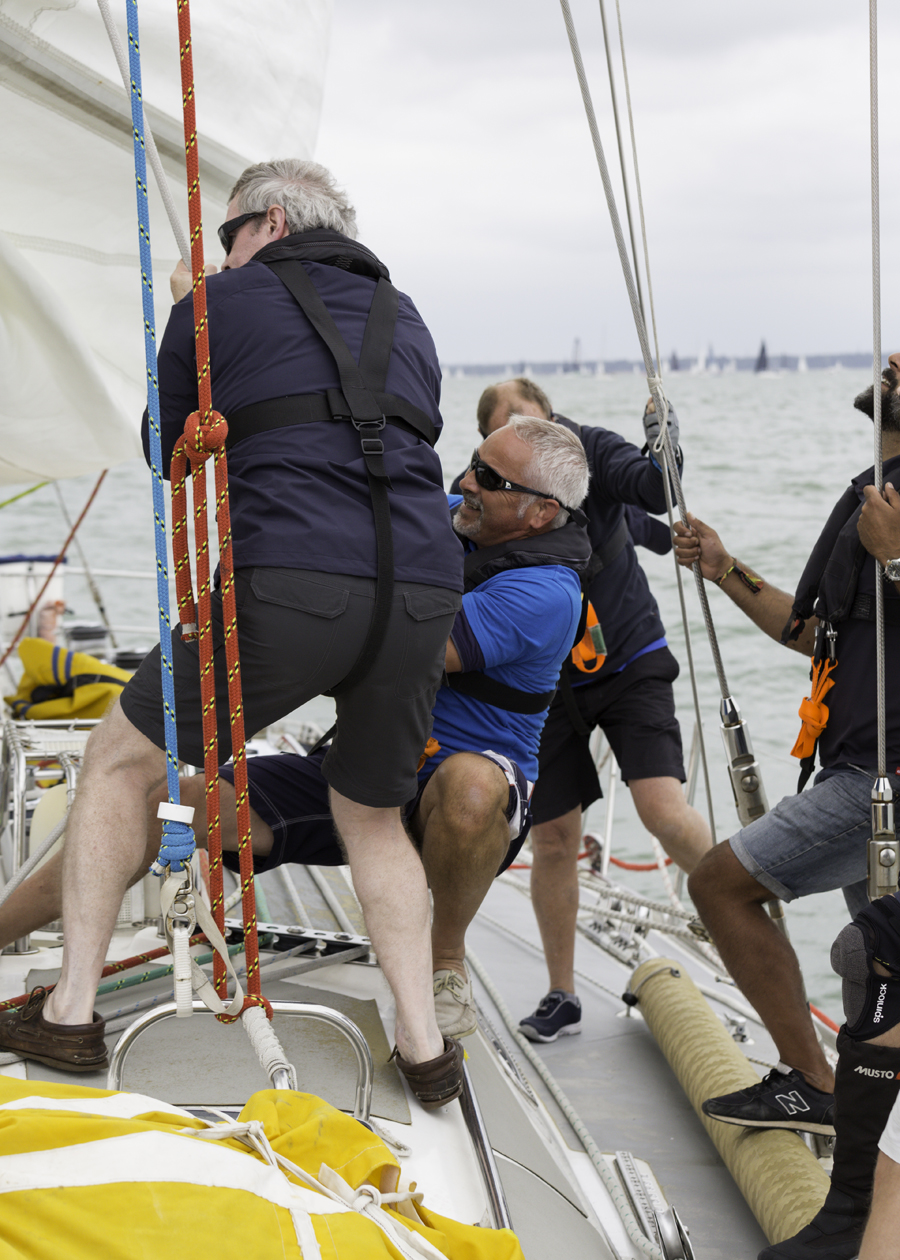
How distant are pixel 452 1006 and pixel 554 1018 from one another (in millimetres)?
1168

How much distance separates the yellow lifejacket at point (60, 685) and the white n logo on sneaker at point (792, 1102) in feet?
8.53

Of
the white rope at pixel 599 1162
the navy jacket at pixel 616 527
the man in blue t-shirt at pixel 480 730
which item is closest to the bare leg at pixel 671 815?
the navy jacket at pixel 616 527

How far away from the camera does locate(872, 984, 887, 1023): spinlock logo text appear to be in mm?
1874

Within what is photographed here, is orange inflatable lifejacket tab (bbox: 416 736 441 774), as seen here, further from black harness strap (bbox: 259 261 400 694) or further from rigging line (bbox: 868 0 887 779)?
rigging line (bbox: 868 0 887 779)

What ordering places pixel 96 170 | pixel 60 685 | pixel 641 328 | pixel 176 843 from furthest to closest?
pixel 60 685
pixel 96 170
pixel 641 328
pixel 176 843

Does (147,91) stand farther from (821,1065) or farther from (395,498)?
(821,1065)

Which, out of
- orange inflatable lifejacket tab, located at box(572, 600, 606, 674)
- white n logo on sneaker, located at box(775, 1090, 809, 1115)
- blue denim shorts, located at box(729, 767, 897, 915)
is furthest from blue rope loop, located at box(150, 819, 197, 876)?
orange inflatable lifejacket tab, located at box(572, 600, 606, 674)

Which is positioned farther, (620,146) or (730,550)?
(730,550)

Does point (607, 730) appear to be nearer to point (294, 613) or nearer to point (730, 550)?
point (294, 613)

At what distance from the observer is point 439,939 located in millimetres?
2484

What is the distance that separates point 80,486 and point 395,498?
3330 centimetres

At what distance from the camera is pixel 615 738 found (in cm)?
358

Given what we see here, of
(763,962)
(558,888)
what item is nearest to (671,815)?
(558,888)

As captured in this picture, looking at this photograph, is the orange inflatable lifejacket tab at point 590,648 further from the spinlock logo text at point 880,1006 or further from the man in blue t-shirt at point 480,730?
the spinlock logo text at point 880,1006
